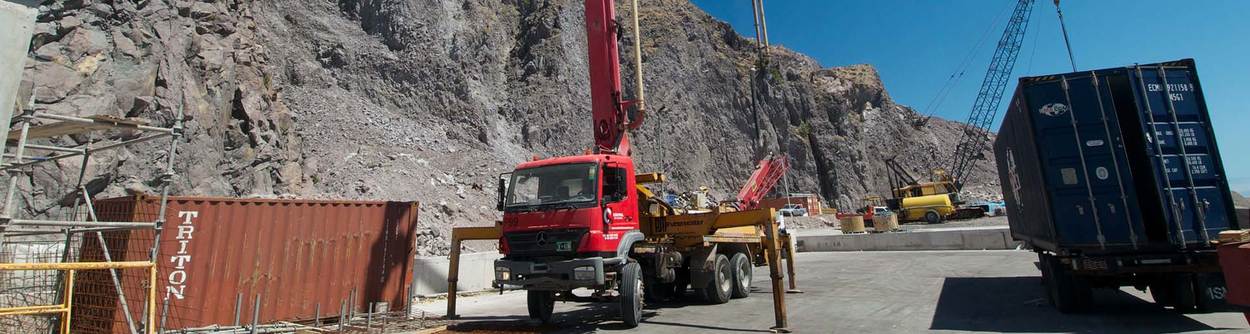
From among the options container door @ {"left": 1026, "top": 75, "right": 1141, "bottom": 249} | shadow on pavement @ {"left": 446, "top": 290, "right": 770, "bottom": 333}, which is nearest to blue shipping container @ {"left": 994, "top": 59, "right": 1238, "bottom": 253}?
container door @ {"left": 1026, "top": 75, "right": 1141, "bottom": 249}

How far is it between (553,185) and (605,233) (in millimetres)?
1180

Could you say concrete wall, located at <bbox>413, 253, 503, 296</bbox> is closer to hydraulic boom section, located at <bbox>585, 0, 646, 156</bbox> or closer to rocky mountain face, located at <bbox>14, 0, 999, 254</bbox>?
hydraulic boom section, located at <bbox>585, 0, 646, 156</bbox>

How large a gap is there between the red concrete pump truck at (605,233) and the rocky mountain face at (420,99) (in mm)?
12275

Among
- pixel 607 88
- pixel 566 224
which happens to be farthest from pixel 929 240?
pixel 566 224

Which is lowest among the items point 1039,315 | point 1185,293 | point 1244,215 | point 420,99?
point 1039,315

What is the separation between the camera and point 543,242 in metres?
8.46

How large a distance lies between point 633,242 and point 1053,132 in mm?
6126

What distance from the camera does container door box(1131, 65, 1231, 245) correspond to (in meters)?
7.23

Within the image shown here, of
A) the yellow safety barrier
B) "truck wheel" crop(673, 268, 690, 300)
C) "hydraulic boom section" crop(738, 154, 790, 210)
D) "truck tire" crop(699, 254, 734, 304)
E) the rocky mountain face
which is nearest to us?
the yellow safety barrier

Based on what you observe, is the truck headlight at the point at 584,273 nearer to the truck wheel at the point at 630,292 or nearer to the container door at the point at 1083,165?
the truck wheel at the point at 630,292

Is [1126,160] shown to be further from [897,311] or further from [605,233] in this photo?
[605,233]

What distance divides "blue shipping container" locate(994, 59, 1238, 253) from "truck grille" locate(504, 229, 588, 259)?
657 centimetres

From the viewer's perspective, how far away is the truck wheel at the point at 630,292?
8.45 meters

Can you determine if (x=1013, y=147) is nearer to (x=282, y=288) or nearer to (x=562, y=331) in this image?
(x=562, y=331)
